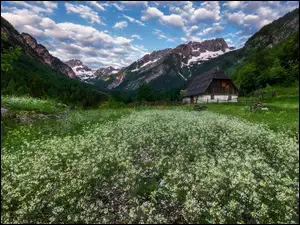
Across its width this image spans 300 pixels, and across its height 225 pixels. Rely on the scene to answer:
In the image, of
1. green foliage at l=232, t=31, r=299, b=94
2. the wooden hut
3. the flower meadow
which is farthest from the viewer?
green foliage at l=232, t=31, r=299, b=94

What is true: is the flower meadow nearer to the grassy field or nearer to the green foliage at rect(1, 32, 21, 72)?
the grassy field

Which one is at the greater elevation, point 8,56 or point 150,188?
point 8,56

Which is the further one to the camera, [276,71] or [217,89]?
[276,71]

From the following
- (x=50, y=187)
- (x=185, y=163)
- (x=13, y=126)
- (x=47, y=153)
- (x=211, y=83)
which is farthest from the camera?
(x=211, y=83)

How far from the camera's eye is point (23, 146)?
1291cm

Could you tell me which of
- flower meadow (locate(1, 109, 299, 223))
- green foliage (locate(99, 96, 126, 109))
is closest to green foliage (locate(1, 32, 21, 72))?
flower meadow (locate(1, 109, 299, 223))

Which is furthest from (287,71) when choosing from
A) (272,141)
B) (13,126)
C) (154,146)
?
(13,126)

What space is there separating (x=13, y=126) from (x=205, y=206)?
59.0 ft

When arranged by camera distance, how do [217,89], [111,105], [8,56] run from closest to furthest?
[8,56] → [111,105] → [217,89]

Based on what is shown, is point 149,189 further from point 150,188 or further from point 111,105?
point 111,105

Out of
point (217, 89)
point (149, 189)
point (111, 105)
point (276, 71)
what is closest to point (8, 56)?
point (149, 189)

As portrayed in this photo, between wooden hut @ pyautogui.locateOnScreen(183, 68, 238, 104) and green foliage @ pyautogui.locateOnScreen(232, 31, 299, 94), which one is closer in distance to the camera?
wooden hut @ pyautogui.locateOnScreen(183, 68, 238, 104)

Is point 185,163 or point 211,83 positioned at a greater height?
point 211,83

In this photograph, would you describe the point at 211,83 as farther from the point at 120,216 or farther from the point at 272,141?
the point at 120,216
